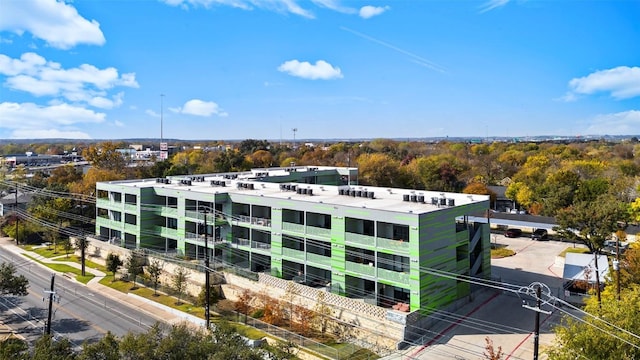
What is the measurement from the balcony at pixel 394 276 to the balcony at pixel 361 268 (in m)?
0.70

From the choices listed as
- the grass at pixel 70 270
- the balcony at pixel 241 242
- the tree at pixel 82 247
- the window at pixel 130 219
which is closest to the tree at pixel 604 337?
the balcony at pixel 241 242

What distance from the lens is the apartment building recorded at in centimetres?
3509

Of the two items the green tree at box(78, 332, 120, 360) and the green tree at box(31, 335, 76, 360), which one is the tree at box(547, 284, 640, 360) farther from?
the green tree at box(31, 335, 76, 360)

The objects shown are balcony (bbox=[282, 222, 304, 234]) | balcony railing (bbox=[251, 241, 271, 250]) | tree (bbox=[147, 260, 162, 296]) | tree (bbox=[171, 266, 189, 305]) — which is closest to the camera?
balcony (bbox=[282, 222, 304, 234])

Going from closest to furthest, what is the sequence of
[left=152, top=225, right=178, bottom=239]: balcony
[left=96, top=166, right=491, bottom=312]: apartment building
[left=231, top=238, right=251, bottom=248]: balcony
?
[left=96, top=166, right=491, bottom=312]: apartment building < [left=231, top=238, right=251, bottom=248]: balcony < [left=152, top=225, right=178, bottom=239]: balcony

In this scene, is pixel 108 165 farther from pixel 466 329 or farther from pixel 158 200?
pixel 466 329

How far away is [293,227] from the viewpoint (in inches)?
1650

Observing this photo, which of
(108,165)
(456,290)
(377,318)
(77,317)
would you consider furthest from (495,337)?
(108,165)

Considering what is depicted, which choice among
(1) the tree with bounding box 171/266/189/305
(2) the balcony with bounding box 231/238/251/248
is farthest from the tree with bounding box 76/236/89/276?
(2) the balcony with bounding box 231/238/251/248

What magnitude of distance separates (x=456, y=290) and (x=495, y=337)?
5432 mm

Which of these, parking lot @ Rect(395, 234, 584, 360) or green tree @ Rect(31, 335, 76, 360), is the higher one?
green tree @ Rect(31, 335, 76, 360)

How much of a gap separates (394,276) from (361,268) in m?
3.03

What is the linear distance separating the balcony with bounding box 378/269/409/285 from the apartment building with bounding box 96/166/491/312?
8 cm

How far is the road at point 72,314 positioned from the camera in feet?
123
